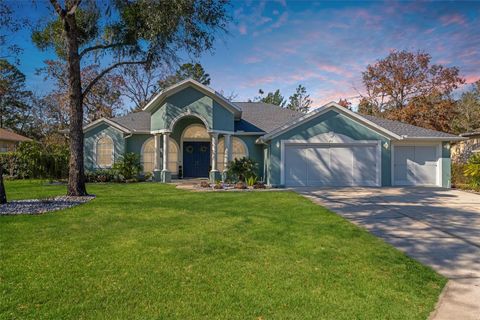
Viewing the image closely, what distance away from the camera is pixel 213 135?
17.5 m

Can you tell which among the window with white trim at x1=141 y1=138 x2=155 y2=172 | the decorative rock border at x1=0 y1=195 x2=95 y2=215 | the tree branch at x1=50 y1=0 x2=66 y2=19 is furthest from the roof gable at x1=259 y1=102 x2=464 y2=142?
the tree branch at x1=50 y1=0 x2=66 y2=19

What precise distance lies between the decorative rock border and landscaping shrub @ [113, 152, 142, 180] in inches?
262

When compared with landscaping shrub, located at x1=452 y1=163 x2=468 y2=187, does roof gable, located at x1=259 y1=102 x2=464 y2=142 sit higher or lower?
higher

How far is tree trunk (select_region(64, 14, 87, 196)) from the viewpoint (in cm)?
1138

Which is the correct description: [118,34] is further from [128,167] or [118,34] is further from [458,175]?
[458,175]

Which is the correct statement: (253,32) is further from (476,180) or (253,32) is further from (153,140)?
(476,180)

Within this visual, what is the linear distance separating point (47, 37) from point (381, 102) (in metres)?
29.7

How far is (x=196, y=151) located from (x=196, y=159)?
1.96ft

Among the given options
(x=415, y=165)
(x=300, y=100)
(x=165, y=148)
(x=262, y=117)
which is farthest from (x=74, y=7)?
(x=300, y=100)

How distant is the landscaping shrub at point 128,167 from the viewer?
17.7 meters

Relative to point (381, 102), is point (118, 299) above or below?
below

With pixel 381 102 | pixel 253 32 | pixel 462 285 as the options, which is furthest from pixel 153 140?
pixel 381 102

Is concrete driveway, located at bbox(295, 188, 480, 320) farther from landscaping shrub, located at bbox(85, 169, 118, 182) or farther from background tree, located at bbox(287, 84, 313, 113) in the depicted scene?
background tree, located at bbox(287, 84, 313, 113)

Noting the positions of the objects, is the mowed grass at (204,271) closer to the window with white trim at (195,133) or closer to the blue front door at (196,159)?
the blue front door at (196,159)
